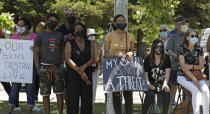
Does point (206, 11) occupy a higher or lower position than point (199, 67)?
higher

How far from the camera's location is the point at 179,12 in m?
27.0

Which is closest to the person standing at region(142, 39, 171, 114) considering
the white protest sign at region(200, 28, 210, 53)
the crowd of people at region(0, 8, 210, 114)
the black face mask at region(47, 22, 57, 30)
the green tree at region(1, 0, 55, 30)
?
the crowd of people at region(0, 8, 210, 114)

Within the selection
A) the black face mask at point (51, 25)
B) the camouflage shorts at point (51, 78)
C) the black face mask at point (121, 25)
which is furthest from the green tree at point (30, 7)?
the black face mask at point (121, 25)

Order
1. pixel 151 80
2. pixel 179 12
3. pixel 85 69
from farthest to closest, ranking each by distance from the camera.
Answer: pixel 179 12 → pixel 151 80 → pixel 85 69

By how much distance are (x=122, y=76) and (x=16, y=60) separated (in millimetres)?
2500

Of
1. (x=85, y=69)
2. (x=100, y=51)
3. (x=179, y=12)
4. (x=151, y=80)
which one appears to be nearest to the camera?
(x=85, y=69)

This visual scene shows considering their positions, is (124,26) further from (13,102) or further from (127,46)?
(13,102)

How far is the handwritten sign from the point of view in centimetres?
707

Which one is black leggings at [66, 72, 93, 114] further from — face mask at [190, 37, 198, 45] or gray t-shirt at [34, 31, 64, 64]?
face mask at [190, 37, 198, 45]

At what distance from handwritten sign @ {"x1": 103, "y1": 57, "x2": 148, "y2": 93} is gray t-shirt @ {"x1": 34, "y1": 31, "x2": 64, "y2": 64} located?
34.7 inches

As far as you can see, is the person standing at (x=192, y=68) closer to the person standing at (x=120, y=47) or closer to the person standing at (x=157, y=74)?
the person standing at (x=157, y=74)

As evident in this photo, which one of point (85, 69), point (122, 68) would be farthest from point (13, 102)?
point (122, 68)

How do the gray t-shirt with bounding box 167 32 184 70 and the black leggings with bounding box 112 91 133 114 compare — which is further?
the gray t-shirt with bounding box 167 32 184 70

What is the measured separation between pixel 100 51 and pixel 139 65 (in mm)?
1783
